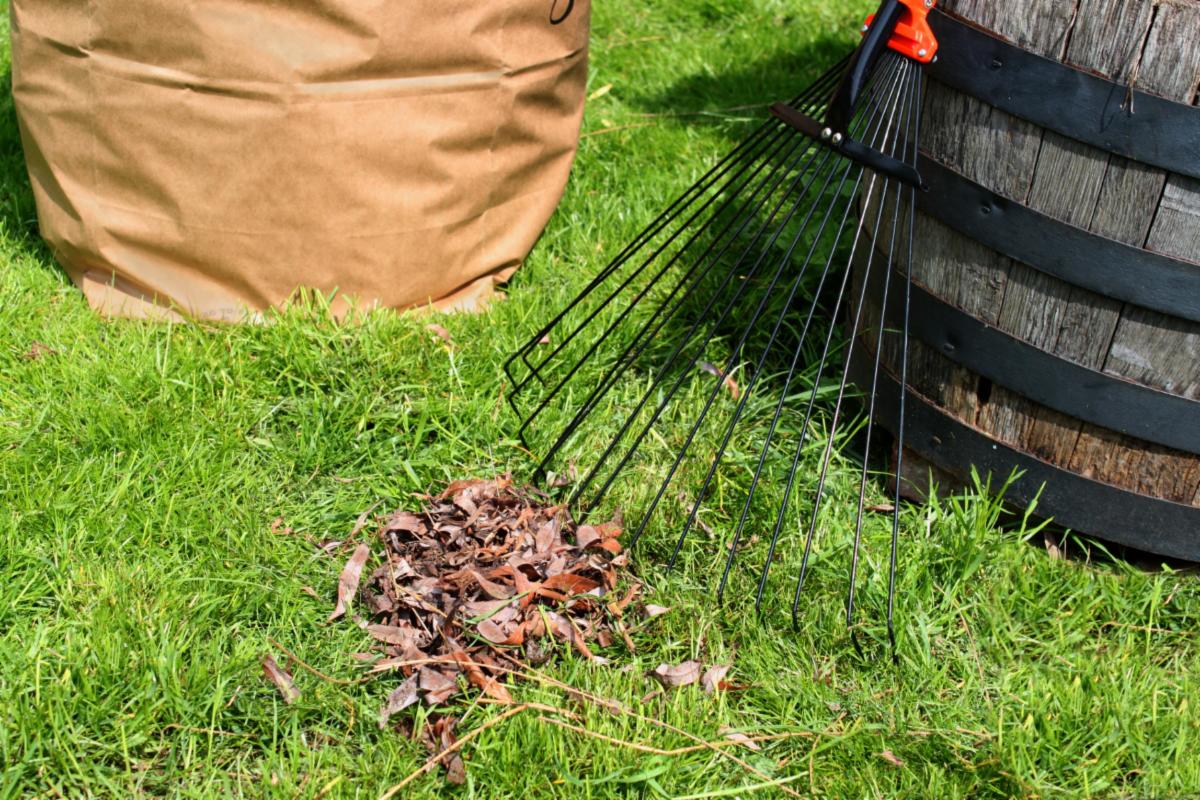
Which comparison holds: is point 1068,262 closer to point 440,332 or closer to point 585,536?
point 585,536

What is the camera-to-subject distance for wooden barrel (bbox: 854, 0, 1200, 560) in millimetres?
1753

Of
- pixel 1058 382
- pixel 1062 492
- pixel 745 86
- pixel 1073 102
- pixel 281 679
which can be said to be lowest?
pixel 281 679

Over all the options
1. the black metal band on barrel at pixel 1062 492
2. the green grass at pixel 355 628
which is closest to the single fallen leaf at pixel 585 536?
the green grass at pixel 355 628

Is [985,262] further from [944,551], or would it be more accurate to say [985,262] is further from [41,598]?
[41,598]

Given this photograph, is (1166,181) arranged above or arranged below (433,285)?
above

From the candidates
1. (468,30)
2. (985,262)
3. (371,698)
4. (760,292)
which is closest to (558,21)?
(468,30)

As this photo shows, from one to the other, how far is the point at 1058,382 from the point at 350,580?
1.30 metres

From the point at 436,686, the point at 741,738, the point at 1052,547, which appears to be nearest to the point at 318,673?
the point at 436,686

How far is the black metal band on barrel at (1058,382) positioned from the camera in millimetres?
→ 1953

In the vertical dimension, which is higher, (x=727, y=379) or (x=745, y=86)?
(x=745, y=86)

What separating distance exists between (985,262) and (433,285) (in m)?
1.31

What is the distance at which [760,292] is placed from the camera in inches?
115

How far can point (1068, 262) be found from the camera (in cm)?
189

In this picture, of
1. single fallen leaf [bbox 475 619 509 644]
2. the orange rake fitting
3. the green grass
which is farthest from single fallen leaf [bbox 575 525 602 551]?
the orange rake fitting
